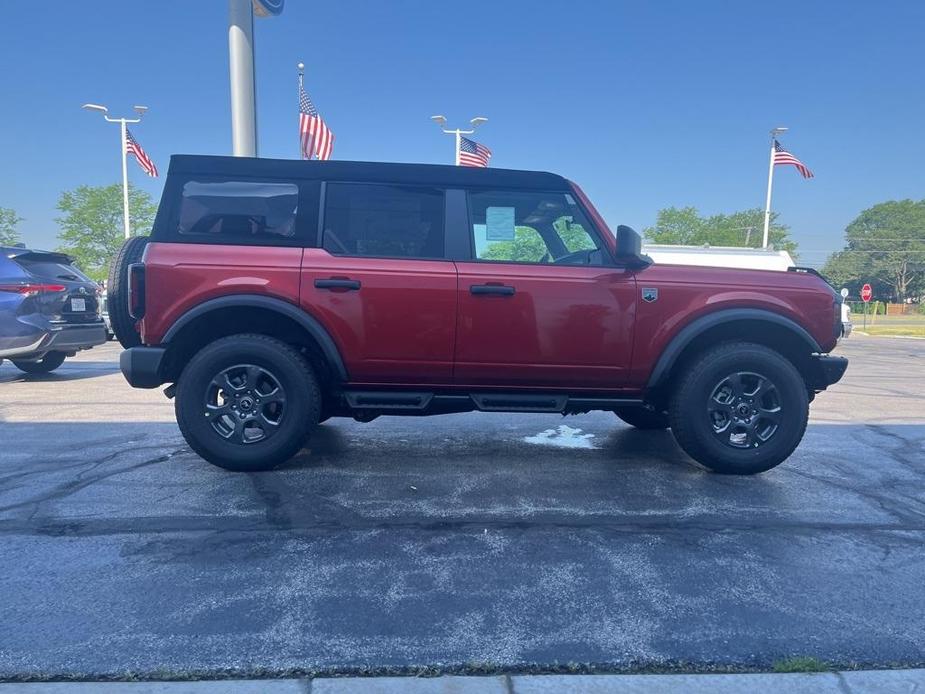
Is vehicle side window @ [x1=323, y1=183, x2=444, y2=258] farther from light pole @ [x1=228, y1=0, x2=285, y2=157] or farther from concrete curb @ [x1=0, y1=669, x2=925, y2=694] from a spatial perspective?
light pole @ [x1=228, y1=0, x2=285, y2=157]

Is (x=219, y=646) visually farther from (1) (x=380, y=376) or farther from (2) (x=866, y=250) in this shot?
(2) (x=866, y=250)

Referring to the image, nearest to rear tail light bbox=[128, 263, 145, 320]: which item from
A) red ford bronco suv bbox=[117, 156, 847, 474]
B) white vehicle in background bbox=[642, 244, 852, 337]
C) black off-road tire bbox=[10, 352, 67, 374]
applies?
red ford bronco suv bbox=[117, 156, 847, 474]

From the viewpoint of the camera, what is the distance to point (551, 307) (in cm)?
395

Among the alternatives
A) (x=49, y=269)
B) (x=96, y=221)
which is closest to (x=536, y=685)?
(x=49, y=269)

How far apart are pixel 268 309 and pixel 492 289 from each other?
1.48 m

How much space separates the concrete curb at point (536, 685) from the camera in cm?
190

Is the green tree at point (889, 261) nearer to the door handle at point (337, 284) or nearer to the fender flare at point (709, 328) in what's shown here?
the fender flare at point (709, 328)

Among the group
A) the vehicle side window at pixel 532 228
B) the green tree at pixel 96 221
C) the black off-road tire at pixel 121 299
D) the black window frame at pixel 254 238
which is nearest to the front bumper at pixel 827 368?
the vehicle side window at pixel 532 228

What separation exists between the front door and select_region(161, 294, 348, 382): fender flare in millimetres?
883

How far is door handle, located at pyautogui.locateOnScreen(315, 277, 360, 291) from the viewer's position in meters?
3.85

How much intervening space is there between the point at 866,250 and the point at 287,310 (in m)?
87.0

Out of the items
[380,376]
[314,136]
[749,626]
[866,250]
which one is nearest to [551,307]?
[380,376]

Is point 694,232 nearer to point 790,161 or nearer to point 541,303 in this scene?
point 790,161

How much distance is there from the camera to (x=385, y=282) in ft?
12.7
